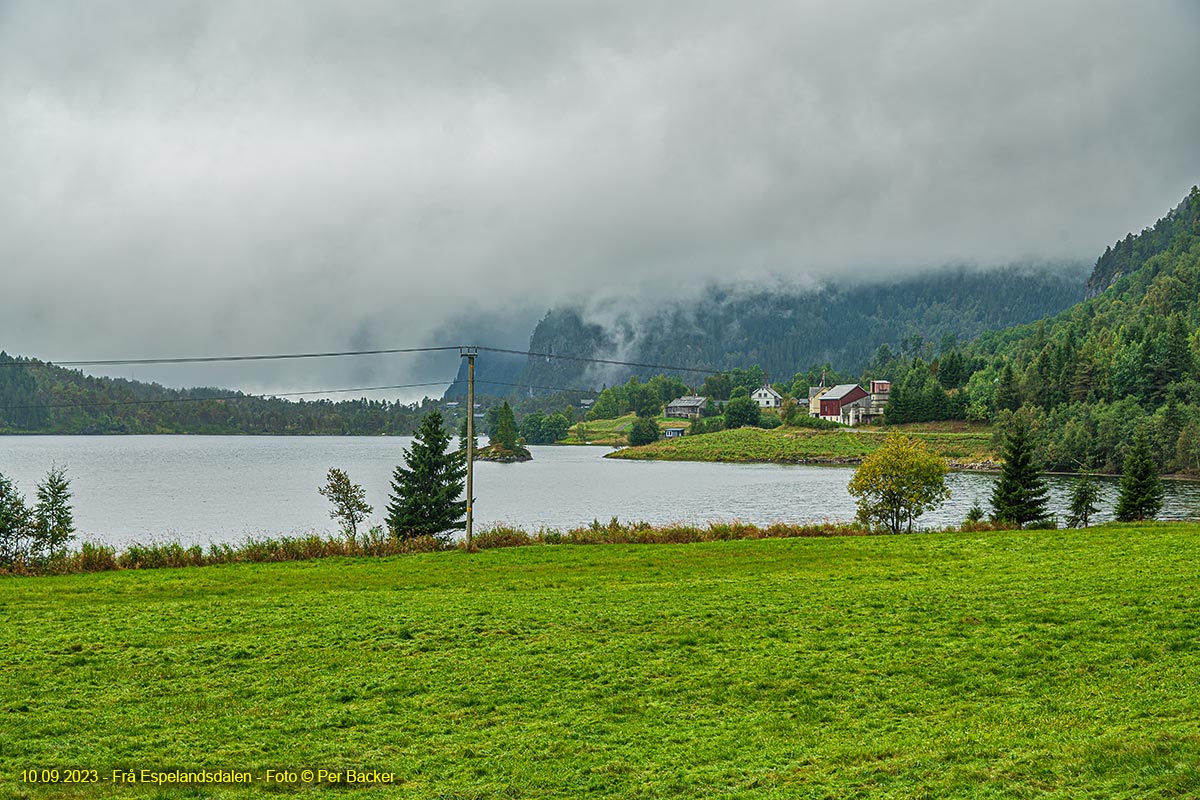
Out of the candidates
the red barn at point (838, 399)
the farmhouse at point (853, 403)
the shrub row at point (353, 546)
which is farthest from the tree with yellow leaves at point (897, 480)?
the red barn at point (838, 399)

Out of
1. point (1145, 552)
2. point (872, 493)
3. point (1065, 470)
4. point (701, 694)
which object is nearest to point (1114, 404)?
point (1065, 470)

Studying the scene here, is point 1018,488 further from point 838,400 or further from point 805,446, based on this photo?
point 838,400

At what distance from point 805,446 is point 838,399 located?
3936 centimetres

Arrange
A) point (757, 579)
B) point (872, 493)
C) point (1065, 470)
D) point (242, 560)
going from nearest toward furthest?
point (757, 579) → point (242, 560) → point (872, 493) → point (1065, 470)

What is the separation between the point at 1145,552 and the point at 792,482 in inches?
2743

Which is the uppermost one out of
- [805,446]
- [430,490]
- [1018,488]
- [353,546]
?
[805,446]

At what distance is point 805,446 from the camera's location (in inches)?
5379

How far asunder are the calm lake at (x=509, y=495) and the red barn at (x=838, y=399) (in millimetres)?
48184

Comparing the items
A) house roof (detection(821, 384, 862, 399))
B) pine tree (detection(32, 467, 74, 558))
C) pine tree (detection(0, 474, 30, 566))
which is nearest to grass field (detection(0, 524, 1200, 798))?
pine tree (detection(0, 474, 30, 566))

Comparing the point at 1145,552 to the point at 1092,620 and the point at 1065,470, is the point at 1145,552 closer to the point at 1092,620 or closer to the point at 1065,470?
the point at 1092,620

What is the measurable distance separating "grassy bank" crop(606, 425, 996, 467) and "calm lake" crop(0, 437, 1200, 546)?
9456 mm

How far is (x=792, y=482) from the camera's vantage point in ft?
304

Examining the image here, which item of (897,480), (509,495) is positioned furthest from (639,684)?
(509,495)

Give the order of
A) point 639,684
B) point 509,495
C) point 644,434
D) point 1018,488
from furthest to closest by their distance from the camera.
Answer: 1. point 644,434
2. point 509,495
3. point 1018,488
4. point 639,684
